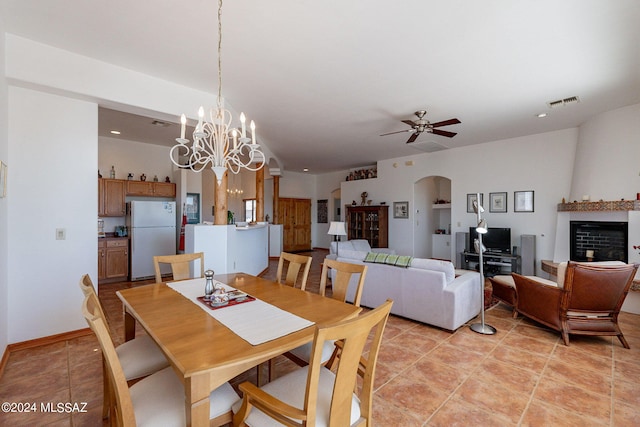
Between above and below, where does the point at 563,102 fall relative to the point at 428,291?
above

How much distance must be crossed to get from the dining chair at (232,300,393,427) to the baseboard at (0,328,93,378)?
2.74 metres

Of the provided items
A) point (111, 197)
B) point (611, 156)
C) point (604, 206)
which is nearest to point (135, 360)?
point (111, 197)

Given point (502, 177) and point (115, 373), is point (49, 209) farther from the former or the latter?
point (502, 177)

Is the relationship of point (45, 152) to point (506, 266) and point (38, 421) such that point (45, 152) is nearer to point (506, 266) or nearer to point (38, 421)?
point (38, 421)

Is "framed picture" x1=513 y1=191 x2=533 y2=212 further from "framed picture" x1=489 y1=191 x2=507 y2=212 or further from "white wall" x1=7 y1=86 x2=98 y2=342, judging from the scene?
"white wall" x1=7 y1=86 x2=98 y2=342

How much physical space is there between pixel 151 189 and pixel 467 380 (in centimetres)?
605

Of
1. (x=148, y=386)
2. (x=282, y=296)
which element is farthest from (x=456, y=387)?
(x=148, y=386)

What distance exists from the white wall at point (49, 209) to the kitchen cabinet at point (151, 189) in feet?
8.58

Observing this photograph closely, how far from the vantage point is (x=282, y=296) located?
6.59 feet

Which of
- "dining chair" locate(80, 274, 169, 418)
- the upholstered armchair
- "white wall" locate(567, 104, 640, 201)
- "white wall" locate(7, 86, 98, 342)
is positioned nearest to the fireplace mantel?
"white wall" locate(567, 104, 640, 201)

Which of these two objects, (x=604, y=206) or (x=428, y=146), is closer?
(x=604, y=206)

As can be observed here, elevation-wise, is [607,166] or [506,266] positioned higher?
[607,166]

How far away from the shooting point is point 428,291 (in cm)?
328

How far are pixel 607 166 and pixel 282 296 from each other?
5327 millimetres
